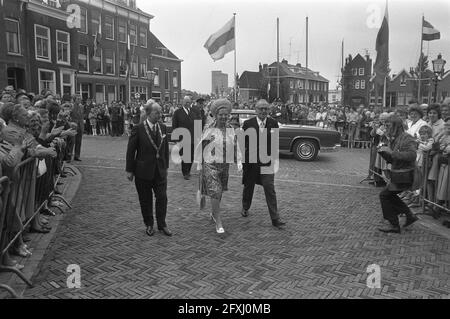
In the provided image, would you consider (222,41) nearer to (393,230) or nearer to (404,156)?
(404,156)

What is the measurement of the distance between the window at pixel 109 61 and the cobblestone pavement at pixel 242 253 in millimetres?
32665

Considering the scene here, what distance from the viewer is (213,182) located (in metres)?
5.72

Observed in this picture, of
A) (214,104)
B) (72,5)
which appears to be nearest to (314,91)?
(72,5)

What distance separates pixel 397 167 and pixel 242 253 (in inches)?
96.1

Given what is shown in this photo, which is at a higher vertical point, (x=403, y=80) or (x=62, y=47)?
(x=403, y=80)

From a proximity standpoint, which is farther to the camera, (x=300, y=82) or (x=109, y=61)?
(x=300, y=82)

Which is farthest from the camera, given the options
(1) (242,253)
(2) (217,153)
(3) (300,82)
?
(3) (300,82)

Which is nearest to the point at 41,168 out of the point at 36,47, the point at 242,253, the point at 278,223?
the point at 242,253

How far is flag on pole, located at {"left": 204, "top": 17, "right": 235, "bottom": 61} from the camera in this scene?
51.8ft

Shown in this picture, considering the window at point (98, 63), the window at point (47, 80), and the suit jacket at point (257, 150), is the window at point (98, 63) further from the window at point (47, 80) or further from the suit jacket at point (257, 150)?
the suit jacket at point (257, 150)

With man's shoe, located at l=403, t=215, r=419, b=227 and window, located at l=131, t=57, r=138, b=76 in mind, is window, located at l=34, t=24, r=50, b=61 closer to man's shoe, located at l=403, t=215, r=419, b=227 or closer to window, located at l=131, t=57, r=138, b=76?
window, located at l=131, t=57, r=138, b=76

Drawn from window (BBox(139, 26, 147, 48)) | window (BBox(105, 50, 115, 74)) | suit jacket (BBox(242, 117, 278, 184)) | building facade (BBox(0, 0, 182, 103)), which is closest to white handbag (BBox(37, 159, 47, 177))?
suit jacket (BBox(242, 117, 278, 184))

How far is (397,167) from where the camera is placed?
575 centimetres
